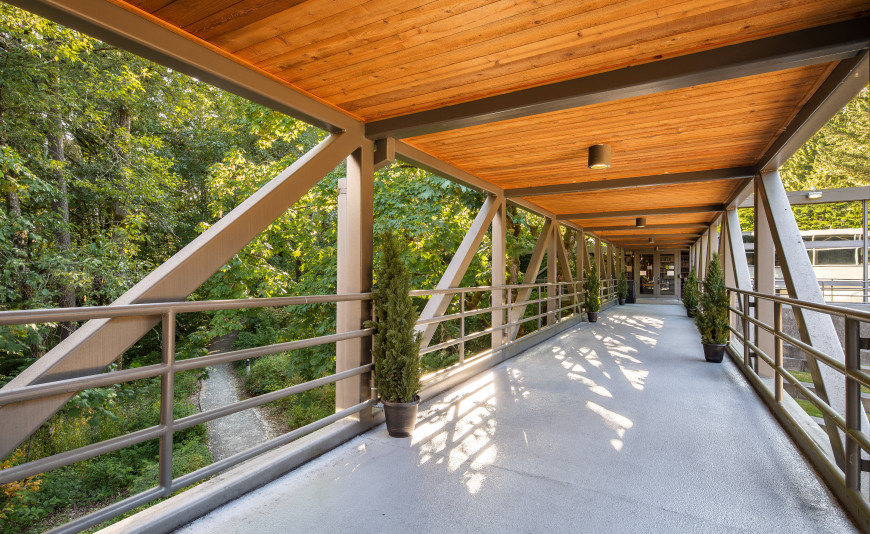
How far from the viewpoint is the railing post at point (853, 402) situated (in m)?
2.00

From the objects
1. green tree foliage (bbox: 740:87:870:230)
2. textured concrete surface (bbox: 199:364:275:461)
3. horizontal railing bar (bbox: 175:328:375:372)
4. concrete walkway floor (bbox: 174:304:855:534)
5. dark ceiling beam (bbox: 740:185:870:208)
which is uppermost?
green tree foliage (bbox: 740:87:870:230)

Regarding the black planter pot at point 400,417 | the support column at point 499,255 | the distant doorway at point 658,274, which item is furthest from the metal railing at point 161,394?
the distant doorway at point 658,274

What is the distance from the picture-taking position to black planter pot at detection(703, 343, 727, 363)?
18.5 ft

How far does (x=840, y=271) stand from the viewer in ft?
45.7

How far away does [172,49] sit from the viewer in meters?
2.16

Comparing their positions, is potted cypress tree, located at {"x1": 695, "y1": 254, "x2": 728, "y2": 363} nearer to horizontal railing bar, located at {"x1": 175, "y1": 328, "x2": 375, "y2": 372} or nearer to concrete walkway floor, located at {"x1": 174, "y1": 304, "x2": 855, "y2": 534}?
concrete walkway floor, located at {"x1": 174, "y1": 304, "x2": 855, "y2": 534}

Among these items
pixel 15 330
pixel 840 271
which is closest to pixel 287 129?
pixel 15 330

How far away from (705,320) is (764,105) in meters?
3.40

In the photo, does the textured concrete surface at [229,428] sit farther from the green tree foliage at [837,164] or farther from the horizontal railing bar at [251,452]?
the green tree foliage at [837,164]

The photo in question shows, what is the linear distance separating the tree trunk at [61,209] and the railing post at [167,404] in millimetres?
5785

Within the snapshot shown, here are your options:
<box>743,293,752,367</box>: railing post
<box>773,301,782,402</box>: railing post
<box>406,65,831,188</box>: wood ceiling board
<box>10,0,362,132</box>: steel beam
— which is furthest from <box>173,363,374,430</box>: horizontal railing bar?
<box>743,293,752,367</box>: railing post

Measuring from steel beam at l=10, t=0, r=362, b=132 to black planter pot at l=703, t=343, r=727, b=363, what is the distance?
18.0ft

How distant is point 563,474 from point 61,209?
27.5ft

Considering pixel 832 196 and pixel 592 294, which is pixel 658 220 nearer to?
pixel 592 294
